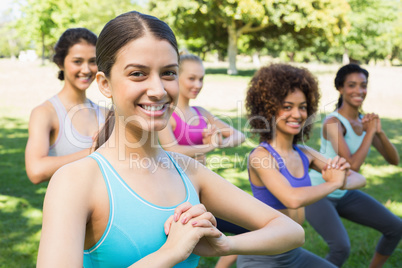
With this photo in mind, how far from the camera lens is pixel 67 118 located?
317 cm

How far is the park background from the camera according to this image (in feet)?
16.9

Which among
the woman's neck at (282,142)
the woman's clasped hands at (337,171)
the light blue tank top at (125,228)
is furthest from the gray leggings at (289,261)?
the light blue tank top at (125,228)

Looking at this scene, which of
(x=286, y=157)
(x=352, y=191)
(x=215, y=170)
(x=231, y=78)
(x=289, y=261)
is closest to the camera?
(x=289, y=261)

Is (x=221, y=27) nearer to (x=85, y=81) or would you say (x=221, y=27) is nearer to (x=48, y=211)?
(x=85, y=81)

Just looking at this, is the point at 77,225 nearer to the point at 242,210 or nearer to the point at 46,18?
the point at 242,210

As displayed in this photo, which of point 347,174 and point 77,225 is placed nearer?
point 77,225

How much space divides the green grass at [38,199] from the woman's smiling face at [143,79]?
3.20 metres

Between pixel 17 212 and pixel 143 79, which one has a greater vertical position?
pixel 143 79

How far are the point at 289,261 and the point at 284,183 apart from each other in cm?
55

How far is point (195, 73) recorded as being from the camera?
15.1 feet

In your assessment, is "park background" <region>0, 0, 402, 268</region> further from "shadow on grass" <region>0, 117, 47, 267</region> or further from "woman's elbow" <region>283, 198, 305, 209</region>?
"woman's elbow" <region>283, 198, 305, 209</region>

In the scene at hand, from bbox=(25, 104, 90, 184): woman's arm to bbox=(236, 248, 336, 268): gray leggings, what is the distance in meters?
1.40

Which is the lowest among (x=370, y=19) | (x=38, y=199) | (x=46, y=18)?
(x=38, y=199)

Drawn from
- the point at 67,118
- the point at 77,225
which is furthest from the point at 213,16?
the point at 77,225
